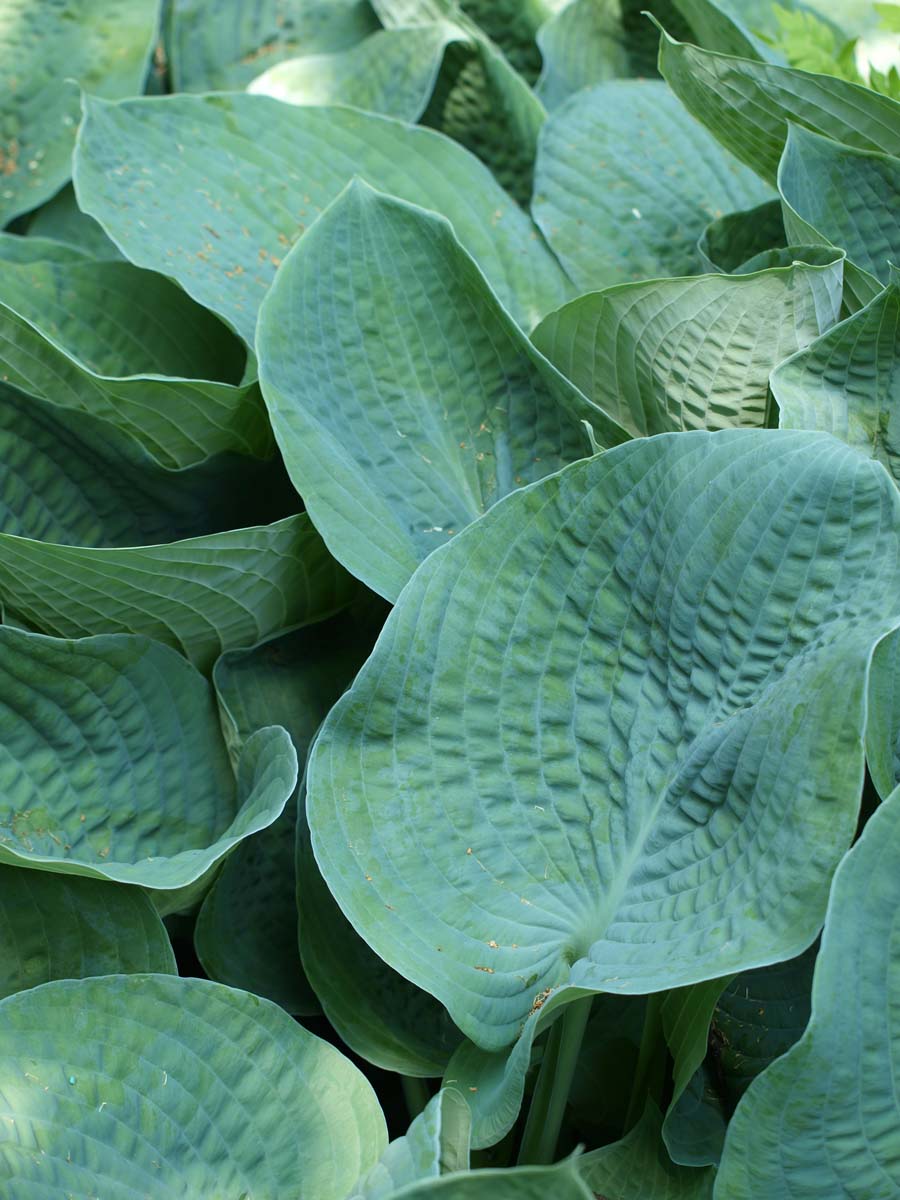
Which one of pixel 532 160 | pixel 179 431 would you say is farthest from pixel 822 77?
pixel 179 431

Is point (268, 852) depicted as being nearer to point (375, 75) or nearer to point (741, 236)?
point (741, 236)

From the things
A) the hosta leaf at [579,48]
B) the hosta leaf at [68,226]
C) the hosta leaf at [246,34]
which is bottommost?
the hosta leaf at [68,226]

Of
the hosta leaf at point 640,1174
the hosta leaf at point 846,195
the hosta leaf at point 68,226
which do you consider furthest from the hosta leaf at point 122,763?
the hosta leaf at point 68,226

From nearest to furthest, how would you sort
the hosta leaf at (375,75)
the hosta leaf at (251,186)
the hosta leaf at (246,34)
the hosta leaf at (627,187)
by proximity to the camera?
the hosta leaf at (251,186) < the hosta leaf at (627,187) < the hosta leaf at (375,75) < the hosta leaf at (246,34)

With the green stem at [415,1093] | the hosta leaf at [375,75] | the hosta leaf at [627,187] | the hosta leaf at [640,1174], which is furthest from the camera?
the hosta leaf at [375,75]

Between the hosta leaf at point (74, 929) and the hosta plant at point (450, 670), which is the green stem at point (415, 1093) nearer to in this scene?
the hosta plant at point (450, 670)

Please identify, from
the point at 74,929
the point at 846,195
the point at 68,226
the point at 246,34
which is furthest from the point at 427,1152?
the point at 246,34
